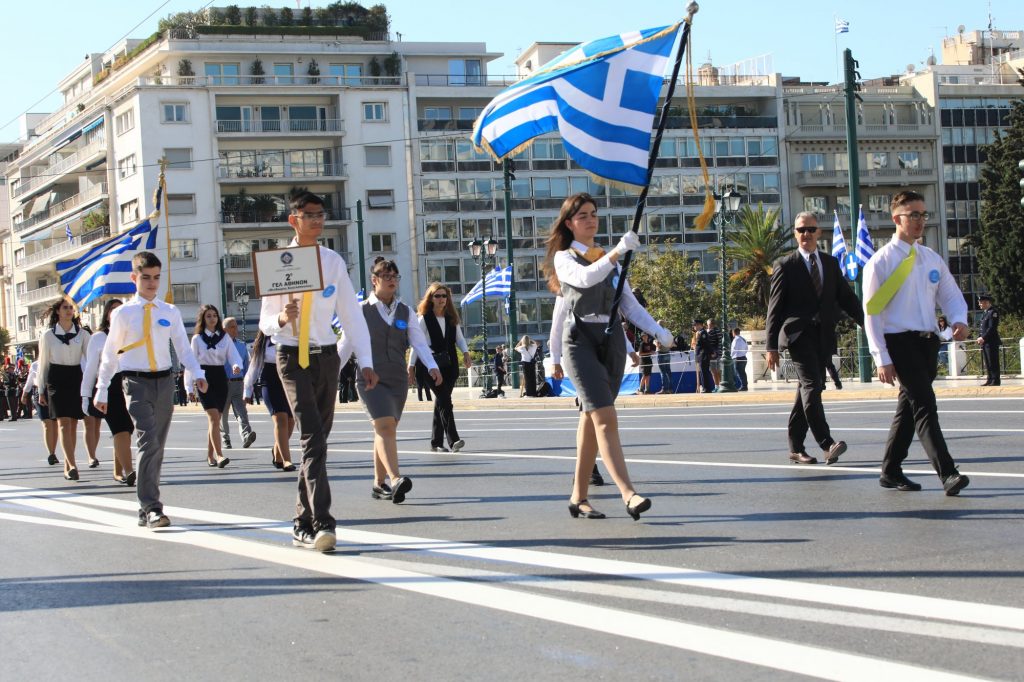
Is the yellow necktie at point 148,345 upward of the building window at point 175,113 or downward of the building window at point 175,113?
downward

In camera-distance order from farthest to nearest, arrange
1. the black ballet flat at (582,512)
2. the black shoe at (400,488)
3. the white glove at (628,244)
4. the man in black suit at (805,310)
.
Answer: the man in black suit at (805,310) → the black shoe at (400,488) → the black ballet flat at (582,512) → the white glove at (628,244)

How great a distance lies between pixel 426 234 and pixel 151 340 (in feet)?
240

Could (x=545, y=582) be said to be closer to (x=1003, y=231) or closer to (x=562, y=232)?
(x=562, y=232)

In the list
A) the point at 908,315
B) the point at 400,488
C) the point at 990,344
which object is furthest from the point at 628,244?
the point at 990,344

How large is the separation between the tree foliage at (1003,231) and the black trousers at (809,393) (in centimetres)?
5280

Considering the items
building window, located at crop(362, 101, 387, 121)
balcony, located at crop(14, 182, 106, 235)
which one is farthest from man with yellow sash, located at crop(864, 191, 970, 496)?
balcony, located at crop(14, 182, 106, 235)

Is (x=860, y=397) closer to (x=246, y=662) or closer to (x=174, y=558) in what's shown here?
(x=174, y=558)

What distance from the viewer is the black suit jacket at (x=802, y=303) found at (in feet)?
38.1

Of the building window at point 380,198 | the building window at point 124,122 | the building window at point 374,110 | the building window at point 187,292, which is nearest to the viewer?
the building window at point 187,292

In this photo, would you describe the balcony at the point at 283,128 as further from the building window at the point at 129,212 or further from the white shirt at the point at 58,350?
the white shirt at the point at 58,350

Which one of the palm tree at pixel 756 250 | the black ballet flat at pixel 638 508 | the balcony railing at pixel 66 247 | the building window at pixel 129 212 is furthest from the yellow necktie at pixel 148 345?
the balcony railing at pixel 66 247

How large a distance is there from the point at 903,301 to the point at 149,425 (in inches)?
207

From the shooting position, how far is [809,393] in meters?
11.4

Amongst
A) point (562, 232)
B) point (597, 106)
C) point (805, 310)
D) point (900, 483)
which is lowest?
point (900, 483)
